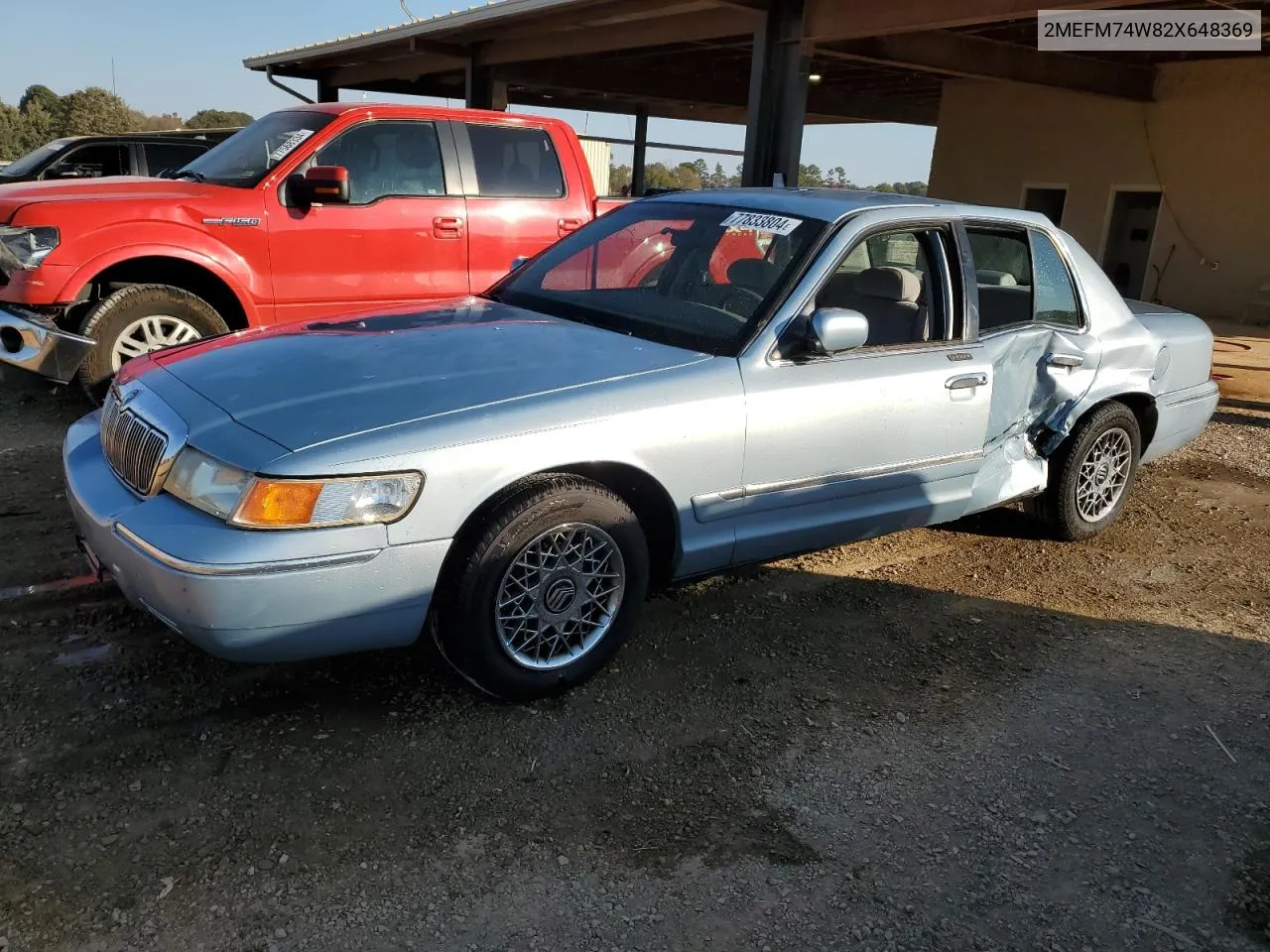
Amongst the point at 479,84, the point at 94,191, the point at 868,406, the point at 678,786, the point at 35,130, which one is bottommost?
the point at 678,786

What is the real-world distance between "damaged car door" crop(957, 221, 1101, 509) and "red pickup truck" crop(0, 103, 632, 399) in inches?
118

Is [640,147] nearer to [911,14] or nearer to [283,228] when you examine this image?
[911,14]

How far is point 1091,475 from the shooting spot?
5.12 m

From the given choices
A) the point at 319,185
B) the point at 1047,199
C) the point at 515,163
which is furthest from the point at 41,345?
the point at 1047,199

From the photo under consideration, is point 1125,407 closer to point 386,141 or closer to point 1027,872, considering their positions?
point 1027,872

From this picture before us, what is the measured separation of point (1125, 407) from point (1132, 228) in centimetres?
1337

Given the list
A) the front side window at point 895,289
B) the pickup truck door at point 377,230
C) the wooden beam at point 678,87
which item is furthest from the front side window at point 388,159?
the wooden beam at point 678,87

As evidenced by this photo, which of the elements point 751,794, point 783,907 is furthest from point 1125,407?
point 783,907

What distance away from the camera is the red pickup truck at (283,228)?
5.76 m

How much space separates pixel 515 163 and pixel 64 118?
54.3m

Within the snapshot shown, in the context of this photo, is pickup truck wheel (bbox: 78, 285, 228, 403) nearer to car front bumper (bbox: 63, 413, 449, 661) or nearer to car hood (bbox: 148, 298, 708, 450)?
car hood (bbox: 148, 298, 708, 450)

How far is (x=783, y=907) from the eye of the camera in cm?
252

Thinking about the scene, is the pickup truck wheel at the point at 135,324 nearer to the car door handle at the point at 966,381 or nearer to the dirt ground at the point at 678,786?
the dirt ground at the point at 678,786

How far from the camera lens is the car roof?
4.04m
